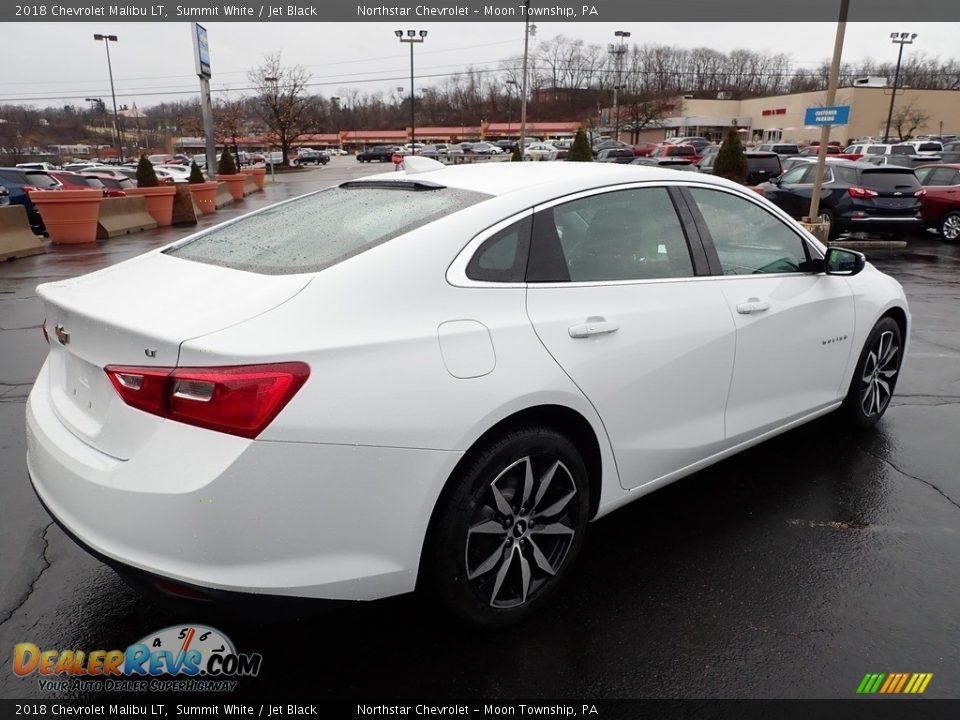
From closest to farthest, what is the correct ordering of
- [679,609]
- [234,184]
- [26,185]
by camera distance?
[679,609] < [26,185] < [234,184]

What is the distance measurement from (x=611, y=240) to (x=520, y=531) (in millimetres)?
1286

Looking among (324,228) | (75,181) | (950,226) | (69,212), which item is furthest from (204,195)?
(324,228)

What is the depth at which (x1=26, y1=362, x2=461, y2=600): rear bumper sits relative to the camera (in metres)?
2.00

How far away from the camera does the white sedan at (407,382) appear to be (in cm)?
204

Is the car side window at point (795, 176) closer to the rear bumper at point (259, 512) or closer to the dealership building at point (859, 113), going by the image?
the rear bumper at point (259, 512)

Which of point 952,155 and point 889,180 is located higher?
point 952,155

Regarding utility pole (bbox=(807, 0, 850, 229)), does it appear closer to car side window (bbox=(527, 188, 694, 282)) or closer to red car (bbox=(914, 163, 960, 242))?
red car (bbox=(914, 163, 960, 242))

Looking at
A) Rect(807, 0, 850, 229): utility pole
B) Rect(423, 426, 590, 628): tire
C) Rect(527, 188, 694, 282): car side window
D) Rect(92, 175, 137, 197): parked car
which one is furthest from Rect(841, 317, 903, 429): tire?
Rect(92, 175, 137, 197): parked car

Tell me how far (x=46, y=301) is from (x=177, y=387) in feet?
3.42

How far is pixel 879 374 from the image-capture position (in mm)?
4582

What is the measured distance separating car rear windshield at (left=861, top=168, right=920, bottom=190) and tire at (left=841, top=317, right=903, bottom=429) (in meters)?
11.7

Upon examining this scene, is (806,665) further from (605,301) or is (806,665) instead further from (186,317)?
(186,317)

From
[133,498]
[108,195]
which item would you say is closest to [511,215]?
[133,498]

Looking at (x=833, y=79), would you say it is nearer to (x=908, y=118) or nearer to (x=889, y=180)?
(x=889, y=180)
